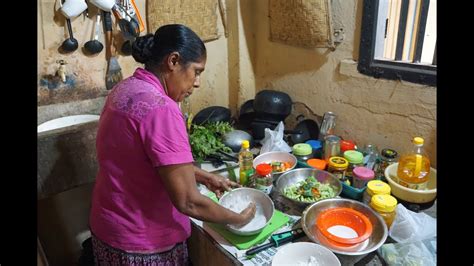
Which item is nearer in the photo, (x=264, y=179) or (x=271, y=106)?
(x=264, y=179)

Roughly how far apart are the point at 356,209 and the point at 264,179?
37 cm

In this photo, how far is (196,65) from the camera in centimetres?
106

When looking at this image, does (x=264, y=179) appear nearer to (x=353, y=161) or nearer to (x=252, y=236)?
(x=252, y=236)

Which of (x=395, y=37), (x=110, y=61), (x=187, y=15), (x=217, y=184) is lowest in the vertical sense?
(x=217, y=184)

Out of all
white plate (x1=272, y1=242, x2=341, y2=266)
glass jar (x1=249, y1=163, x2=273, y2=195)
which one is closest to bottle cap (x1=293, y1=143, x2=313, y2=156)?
glass jar (x1=249, y1=163, x2=273, y2=195)

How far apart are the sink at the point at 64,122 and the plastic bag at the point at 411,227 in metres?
1.40

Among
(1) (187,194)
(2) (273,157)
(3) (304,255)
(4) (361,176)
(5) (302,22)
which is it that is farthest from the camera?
(5) (302,22)

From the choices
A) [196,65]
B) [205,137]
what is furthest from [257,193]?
[196,65]

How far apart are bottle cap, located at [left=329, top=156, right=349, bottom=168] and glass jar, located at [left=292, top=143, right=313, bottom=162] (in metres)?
0.13

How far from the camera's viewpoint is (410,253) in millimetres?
1064

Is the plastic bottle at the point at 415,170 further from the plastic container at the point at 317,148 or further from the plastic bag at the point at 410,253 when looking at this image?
the plastic container at the point at 317,148

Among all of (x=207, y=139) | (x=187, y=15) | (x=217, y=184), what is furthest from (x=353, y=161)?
(x=187, y=15)
